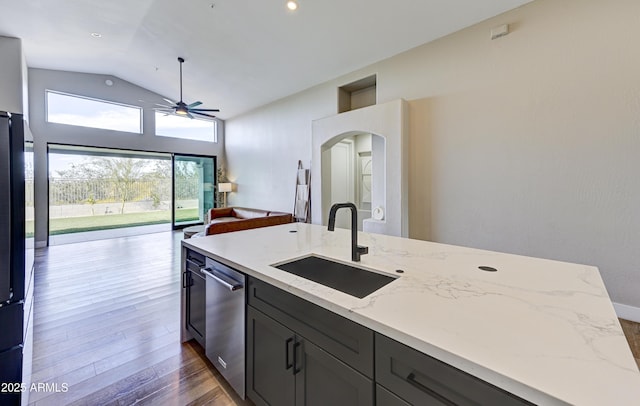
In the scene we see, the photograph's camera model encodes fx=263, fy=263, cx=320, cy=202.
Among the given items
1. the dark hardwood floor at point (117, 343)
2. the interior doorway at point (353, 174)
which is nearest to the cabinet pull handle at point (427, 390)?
the dark hardwood floor at point (117, 343)

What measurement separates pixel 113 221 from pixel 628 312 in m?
9.58

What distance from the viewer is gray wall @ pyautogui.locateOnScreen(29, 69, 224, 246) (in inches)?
214

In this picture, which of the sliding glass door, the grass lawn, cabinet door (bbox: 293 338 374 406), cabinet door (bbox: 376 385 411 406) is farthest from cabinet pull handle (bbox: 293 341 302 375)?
the sliding glass door

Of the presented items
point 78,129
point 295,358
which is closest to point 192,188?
A: point 78,129

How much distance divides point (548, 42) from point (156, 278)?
18.5ft

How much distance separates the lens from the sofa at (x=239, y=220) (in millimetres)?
3649

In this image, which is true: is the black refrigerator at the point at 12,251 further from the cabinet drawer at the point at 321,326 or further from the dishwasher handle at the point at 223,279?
the cabinet drawer at the point at 321,326

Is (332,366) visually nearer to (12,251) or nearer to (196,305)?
(196,305)

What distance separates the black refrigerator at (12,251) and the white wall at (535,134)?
12.9 ft

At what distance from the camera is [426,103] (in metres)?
3.81

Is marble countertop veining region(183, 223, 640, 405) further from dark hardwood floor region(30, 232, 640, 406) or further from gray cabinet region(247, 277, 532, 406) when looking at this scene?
dark hardwood floor region(30, 232, 640, 406)

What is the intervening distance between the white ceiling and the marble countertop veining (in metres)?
3.14

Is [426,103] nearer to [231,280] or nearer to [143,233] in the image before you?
[231,280]

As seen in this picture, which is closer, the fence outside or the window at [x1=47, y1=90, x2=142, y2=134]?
the window at [x1=47, y1=90, x2=142, y2=134]
